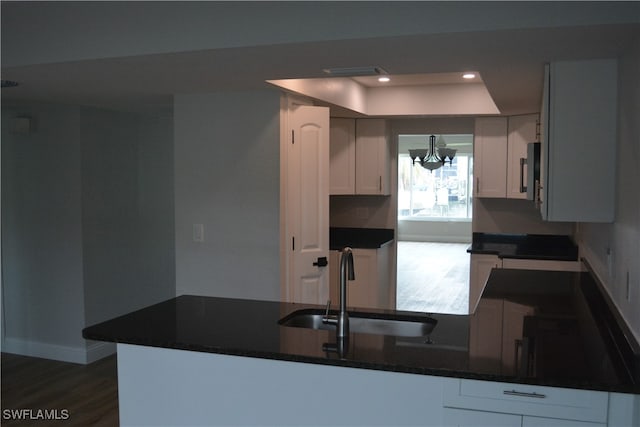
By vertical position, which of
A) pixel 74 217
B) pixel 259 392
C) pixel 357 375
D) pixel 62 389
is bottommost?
pixel 62 389

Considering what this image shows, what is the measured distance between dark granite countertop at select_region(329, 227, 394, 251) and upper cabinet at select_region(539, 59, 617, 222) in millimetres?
3169

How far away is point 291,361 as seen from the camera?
220 cm

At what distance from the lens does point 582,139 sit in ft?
9.23

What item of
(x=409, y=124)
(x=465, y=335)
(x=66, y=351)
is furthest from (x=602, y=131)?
(x=66, y=351)

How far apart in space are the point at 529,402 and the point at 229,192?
271 centimetres

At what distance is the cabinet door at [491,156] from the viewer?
556 centimetres

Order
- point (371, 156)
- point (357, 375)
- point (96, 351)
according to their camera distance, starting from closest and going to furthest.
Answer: point (357, 375) → point (96, 351) → point (371, 156)

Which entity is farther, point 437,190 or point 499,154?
point 437,190

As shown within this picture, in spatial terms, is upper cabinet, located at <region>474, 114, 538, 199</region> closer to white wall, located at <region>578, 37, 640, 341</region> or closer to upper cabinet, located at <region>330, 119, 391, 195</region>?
upper cabinet, located at <region>330, 119, 391, 195</region>

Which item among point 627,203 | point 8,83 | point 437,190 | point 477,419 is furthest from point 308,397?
point 437,190

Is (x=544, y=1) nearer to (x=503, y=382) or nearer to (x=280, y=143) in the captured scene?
(x=503, y=382)

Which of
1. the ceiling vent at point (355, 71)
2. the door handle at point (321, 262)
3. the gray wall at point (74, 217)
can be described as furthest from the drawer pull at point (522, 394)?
the gray wall at point (74, 217)

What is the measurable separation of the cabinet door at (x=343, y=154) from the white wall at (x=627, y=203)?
321cm

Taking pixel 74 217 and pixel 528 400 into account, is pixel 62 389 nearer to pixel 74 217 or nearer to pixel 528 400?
pixel 74 217
